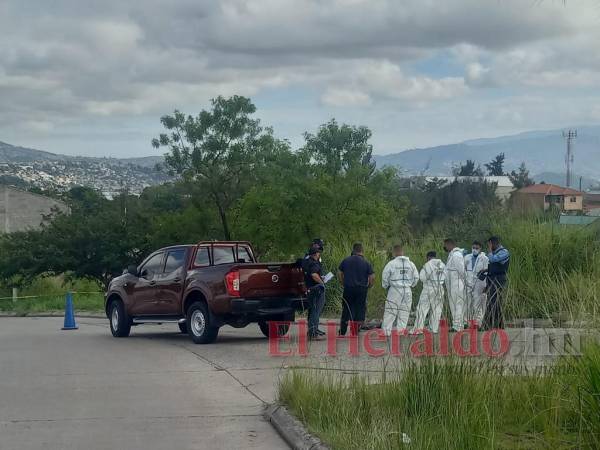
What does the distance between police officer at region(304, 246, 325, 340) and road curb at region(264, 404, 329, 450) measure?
6.73 m

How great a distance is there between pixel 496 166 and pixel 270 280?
120 metres

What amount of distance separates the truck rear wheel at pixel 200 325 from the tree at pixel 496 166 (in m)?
118

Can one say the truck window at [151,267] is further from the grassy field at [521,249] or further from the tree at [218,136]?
the tree at [218,136]

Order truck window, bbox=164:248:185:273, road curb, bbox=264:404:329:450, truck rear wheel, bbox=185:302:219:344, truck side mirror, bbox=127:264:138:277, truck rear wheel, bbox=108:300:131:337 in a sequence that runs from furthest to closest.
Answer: truck rear wheel, bbox=108:300:131:337, truck side mirror, bbox=127:264:138:277, truck window, bbox=164:248:185:273, truck rear wheel, bbox=185:302:219:344, road curb, bbox=264:404:329:450

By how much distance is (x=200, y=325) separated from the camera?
1755 centimetres

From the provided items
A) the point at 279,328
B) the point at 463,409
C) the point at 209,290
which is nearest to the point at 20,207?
the point at 279,328

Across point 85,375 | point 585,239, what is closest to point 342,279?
point 85,375

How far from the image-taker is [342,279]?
56.2ft

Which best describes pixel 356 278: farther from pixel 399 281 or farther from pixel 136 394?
pixel 136 394

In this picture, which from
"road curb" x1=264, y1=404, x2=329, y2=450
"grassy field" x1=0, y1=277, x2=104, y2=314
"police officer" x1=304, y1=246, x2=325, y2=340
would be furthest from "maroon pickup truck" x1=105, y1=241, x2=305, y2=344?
"grassy field" x1=0, y1=277, x2=104, y2=314

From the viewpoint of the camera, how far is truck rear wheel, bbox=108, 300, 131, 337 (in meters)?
19.8

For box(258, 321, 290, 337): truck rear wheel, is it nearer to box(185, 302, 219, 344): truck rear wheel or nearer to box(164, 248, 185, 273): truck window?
box(185, 302, 219, 344): truck rear wheel

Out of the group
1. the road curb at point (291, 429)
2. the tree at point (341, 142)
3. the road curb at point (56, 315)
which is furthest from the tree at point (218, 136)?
the road curb at point (291, 429)

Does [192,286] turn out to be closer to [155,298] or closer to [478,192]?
[155,298]
